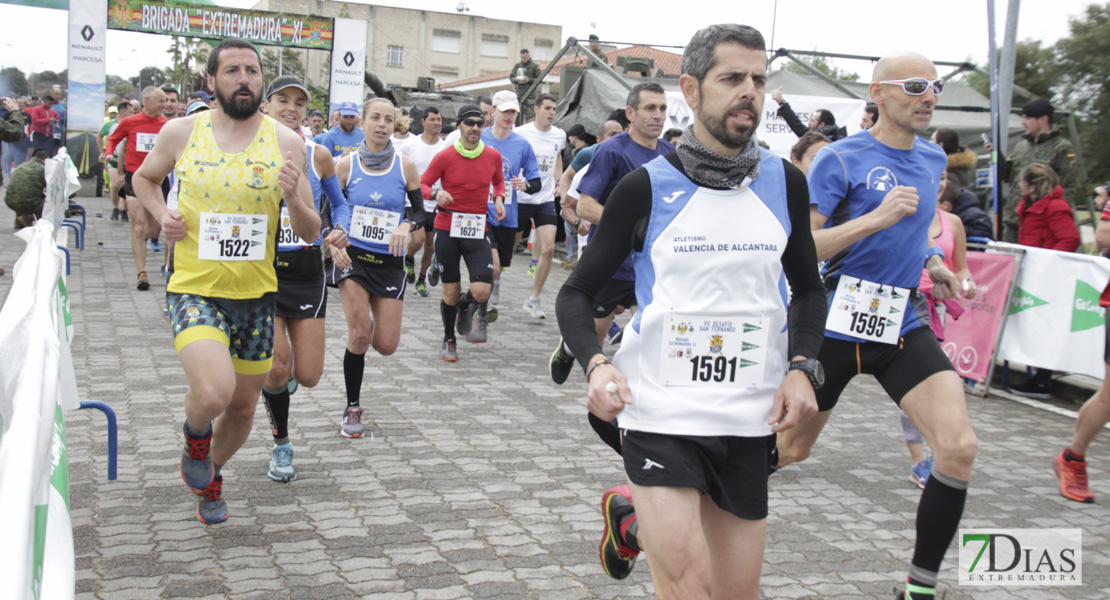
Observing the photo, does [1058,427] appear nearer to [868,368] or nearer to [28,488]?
[868,368]

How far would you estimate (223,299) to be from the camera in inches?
166

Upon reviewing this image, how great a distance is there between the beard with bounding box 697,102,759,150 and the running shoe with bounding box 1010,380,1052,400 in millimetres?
6749

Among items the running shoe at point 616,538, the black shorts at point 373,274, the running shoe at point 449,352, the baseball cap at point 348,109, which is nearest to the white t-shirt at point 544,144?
the baseball cap at point 348,109

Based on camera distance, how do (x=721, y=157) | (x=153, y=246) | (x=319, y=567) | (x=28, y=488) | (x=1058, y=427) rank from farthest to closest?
(x=153, y=246) → (x=1058, y=427) → (x=319, y=567) → (x=721, y=157) → (x=28, y=488)

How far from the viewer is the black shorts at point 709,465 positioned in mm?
2527

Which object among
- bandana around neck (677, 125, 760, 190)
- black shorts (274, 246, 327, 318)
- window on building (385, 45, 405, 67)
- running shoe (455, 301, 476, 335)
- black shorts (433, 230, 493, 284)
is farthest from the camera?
window on building (385, 45, 405, 67)

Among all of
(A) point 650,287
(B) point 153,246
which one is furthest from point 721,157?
(B) point 153,246

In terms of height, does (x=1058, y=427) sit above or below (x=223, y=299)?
below

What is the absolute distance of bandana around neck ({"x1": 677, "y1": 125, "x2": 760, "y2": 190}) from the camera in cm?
263

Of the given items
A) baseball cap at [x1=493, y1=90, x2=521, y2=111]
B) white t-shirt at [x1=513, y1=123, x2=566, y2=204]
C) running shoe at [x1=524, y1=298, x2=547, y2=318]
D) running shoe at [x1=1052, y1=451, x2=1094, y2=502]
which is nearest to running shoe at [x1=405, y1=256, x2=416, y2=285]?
running shoe at [x1=524, y1=298, x2=547, y2=318]

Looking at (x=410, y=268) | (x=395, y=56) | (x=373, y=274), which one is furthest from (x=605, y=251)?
(x=395, y=56)

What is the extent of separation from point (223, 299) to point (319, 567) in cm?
124

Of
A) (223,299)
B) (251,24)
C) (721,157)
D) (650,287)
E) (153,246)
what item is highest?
(251,24)

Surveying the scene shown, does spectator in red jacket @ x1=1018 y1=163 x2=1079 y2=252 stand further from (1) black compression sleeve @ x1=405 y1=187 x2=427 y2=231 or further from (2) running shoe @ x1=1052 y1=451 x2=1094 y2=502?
(1) black compression sleeve @ x1=405 y1=187 x2=427 y2=231
